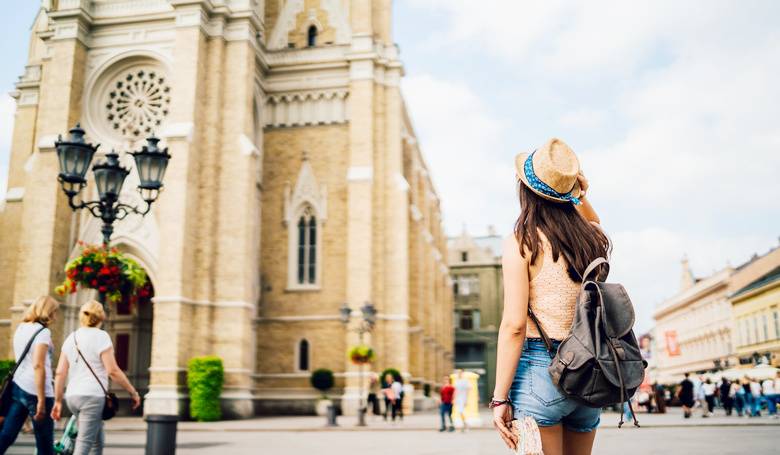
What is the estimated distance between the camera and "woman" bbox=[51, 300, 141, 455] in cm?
630

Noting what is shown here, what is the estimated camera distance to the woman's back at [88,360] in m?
6.35

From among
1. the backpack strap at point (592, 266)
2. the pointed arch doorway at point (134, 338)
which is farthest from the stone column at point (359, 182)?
the backpack strap at point (592, 266)

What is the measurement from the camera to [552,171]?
127 inches

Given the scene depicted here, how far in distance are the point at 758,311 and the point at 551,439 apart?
168 ft

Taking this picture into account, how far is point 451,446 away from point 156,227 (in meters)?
15.9

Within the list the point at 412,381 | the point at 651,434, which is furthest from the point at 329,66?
the point at 651,434

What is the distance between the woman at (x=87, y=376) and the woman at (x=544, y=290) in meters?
4.34

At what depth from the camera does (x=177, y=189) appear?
79.9ft

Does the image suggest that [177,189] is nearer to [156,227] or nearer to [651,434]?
[156,227]

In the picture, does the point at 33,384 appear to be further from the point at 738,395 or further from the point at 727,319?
the point at 727,319

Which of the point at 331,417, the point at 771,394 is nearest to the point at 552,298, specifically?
the point at 331,417

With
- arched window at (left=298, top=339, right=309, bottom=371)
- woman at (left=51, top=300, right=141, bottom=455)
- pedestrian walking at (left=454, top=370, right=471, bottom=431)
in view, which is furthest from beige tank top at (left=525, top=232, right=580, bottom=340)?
arched window at (left=298, top=339, right=309, bottom=371)

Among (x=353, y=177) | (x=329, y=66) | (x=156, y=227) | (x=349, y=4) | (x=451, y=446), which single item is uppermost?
(x=349, y=4)

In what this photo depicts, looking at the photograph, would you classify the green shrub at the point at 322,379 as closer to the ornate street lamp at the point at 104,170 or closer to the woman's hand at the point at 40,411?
the ornate street lamp at the point at 104,170
